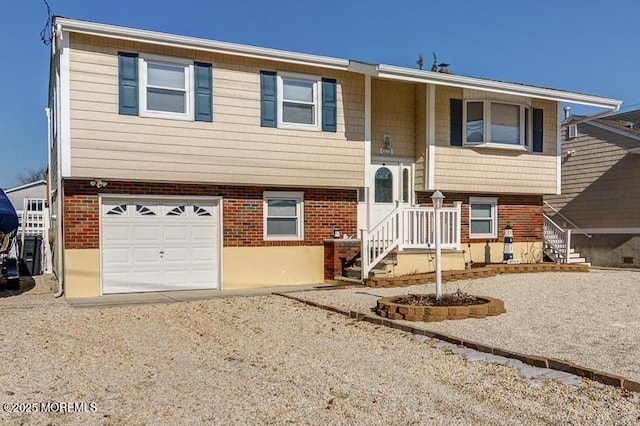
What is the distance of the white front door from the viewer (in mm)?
14195

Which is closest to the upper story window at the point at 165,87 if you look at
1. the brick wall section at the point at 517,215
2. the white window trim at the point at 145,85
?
the white window trim at the point at 145,85

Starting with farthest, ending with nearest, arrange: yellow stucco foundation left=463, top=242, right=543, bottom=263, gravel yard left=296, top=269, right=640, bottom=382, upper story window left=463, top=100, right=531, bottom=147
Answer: yellow stucco foundation left=463, top=242, right=543, bottom=263 < upper story window left=463, top=100, right=531, bottom=147 < gravel yard left=296, top=269, right=640, bottom=382

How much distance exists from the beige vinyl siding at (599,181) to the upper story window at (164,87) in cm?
1292

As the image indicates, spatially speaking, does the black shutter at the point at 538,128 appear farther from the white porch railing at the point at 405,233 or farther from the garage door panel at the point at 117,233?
the garage door panel at the point at 117,233

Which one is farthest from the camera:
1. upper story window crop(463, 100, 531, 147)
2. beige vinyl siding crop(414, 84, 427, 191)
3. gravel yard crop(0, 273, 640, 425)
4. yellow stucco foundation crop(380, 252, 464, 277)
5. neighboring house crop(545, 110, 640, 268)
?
neighboring house crop(545, 110, 640, 268)

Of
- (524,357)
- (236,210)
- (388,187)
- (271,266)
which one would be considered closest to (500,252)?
(388,187)

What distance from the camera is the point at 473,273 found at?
1305 centimetres

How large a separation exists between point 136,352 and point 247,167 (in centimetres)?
623

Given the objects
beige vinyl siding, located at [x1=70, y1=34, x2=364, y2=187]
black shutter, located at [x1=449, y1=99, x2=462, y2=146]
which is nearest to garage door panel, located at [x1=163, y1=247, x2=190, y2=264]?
beige vinyl siding, located at [x1=70, y1=34, x2=364, y2=187]

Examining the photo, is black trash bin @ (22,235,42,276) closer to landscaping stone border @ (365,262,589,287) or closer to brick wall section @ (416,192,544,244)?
landscaping stone border @ (365,262,589,287)

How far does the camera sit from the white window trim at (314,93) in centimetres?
1251

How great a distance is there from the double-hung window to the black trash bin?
673 centimetres

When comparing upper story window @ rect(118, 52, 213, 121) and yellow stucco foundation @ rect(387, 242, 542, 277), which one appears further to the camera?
yellow stucco foundation @ rect(387, 242, 542, 277)

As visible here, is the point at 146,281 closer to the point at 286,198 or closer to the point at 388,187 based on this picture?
the point at 286,198
